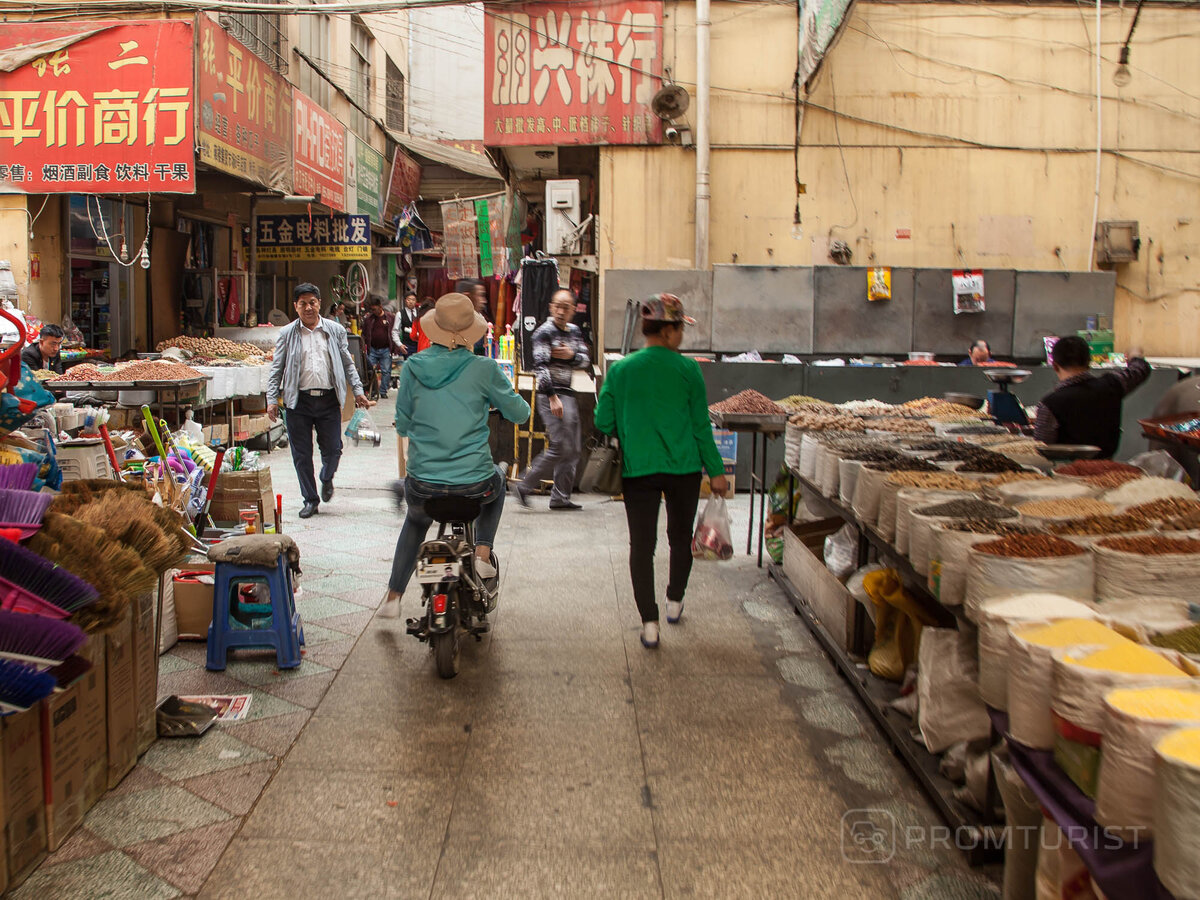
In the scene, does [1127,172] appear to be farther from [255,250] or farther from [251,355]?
[255,250]

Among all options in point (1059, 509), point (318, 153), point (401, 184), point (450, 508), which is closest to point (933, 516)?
point (1059, 509)

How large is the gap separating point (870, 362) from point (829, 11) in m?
4.02

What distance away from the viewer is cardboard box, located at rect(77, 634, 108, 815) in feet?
11.6

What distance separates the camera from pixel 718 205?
1366cm

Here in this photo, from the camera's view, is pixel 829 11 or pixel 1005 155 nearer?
pixel 829 11

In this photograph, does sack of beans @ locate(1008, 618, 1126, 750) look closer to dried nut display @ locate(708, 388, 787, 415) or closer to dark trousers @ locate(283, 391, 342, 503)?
dried nut display @ locate(708, 388, 787, 415)

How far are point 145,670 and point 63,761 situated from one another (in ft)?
2.61

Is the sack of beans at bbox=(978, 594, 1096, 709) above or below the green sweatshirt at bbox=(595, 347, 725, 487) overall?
below

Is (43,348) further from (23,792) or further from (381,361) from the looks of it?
(381,361)

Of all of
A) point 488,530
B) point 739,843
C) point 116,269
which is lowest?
point 739,843

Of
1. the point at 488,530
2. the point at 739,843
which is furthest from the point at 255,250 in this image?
the point at 739,843

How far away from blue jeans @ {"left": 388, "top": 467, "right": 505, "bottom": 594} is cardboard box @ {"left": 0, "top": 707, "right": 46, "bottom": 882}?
2.29 meters

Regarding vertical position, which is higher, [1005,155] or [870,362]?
[1005,155]

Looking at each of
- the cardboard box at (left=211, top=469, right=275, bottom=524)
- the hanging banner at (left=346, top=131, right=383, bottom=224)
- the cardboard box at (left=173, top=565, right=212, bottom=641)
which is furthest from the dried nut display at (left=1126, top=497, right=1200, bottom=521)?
the hanging banner at (left=346, top=131, right=383, bottom=224)
